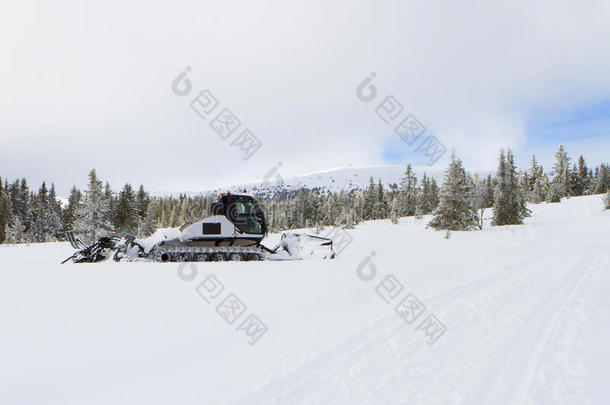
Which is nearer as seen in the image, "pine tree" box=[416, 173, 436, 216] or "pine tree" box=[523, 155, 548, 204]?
"pine tree" box=[523, 155, 548, 204]

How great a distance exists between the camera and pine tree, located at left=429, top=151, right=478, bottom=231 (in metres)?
27.7

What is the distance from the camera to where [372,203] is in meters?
58.3

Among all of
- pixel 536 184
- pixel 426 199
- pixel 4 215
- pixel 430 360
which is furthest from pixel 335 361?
pixel 4 215

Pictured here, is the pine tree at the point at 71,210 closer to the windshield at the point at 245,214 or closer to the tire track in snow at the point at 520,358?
the windshield at the point at 245,214

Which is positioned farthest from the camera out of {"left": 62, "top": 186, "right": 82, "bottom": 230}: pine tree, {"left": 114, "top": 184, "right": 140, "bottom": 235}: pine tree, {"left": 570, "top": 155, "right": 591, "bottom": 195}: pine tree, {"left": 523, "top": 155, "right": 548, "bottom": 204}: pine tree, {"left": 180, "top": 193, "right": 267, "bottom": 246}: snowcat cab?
{"left": 570, "top": 155, "right": 591, "bottom": 195}: pine tree

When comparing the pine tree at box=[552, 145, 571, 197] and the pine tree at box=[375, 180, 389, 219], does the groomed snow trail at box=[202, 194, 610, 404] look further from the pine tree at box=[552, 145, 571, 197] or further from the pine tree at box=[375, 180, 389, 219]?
the pine tree at box=[552, 145, 571, 197]

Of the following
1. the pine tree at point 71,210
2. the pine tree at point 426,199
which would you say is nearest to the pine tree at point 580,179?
the pine tree at point 426,199

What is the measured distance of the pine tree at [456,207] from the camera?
27656 millimetres

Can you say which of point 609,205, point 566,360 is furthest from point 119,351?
point 609,205

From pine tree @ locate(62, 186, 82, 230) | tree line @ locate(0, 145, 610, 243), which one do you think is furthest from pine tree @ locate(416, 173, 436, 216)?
pine tree @ locate(62, 186, 82, 230)

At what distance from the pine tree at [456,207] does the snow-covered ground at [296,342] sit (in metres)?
21.2

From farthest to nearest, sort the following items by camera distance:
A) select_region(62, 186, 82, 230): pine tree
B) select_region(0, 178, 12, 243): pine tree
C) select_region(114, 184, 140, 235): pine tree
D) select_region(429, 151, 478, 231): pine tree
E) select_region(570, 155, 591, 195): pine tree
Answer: select_region(570, 155, 591, 195): pine tree < select_region(62, 186, 82, 230): pine tree < select_region(0, 178, 12, 243): pine tree < select_region(114, 184, 140, 235): pine tree < select_region(429, 151, 478, 231): pine tree

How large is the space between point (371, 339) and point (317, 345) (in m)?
0.69

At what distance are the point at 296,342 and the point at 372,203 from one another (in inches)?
2187
